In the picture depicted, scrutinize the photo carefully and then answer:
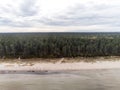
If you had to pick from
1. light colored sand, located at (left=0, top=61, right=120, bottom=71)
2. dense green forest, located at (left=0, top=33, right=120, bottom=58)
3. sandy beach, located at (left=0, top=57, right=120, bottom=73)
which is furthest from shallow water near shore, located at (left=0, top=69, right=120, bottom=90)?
dense green forest, located at (left=0, top=33, right=120, bottom=58)

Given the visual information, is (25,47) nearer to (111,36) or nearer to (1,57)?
(1,57)

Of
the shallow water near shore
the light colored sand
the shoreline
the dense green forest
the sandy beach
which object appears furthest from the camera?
the dense green forest

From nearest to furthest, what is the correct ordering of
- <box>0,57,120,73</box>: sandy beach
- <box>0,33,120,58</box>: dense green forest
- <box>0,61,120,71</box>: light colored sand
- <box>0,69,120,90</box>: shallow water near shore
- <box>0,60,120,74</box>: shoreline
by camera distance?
<box>0,69,120,90</box>: shallow water near shore < <box>0,60,120,74</box>: shoreline < <box>0,57,120,73</box>: sandy beach < <box>0,61,120,71</box>: light colored sand < <box>0,33,120,58</box>: dense green forest

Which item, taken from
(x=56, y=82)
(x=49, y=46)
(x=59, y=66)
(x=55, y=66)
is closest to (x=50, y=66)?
(x=55, y=66)

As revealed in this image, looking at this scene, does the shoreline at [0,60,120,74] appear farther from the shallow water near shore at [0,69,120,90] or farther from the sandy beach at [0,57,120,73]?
the shallow water near shore at [0,69,120,90]

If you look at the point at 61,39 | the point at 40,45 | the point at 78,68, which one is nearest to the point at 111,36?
the point at 61,39

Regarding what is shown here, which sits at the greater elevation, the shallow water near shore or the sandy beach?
the shallow water near shore

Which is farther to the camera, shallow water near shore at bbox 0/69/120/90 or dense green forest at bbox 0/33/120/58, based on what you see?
dense green forest at bbox 0/33/120/58

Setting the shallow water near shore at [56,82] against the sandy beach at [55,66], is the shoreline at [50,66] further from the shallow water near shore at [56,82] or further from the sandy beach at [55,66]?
the shallow water near shore at [56,82]

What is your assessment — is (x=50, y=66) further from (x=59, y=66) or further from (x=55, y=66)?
(x=59, y=66)
